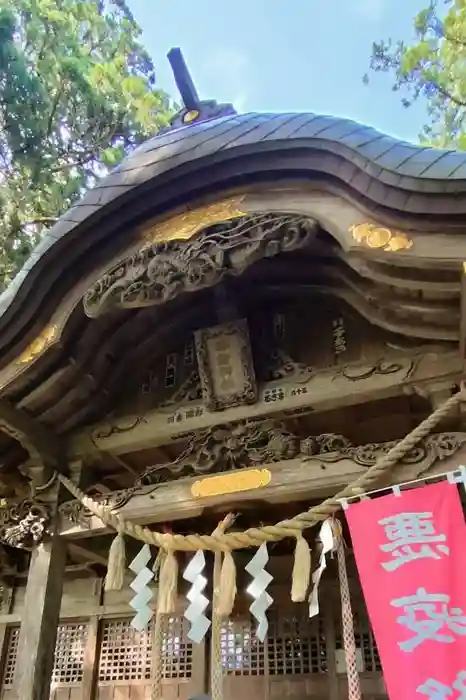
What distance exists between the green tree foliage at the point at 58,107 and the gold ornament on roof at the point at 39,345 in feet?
19.4

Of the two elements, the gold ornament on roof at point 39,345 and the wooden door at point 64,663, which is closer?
the gold ornament on roof at point 39,345

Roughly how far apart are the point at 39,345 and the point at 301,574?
101 inches

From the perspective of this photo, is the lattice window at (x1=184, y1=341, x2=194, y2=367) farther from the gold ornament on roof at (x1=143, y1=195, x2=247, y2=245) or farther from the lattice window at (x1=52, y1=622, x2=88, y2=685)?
the lattice window at (x1=52, y1=622, x2=88, y2=685)

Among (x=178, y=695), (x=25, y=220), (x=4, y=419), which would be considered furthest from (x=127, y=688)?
(x=25, y=220)

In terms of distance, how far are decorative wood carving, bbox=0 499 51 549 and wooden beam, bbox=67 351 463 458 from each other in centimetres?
53

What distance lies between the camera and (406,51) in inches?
428

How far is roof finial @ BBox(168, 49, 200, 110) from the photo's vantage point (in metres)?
5.52

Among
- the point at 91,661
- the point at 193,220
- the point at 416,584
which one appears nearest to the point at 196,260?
the point at 193,220

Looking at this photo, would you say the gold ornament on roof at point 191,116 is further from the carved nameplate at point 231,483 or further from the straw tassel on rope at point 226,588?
the straw tassel on rope at point 226,588

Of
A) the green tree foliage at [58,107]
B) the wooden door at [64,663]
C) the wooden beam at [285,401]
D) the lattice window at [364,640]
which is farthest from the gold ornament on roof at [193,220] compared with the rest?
the green tree foliage at [58,107]

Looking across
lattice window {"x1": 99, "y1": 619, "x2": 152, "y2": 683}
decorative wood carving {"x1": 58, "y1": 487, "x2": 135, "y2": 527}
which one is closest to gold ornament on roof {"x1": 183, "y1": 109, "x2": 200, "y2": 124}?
decorative wood carving {"x1": 58, "y1": 487, "x2": 135, "y2": 527}

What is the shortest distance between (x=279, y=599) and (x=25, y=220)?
798 centimetres

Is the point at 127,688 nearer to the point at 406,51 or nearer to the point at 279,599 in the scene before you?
the point at 279,599

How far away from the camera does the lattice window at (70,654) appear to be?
19.2ft
